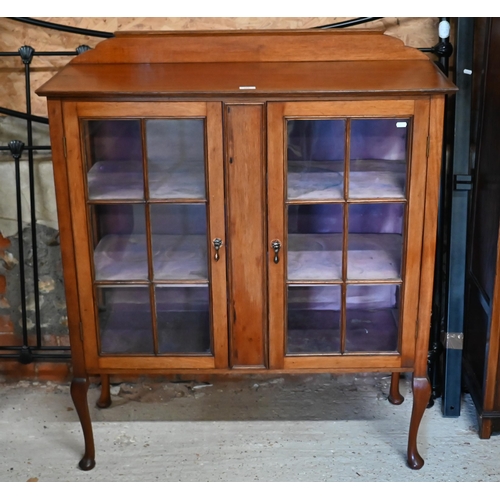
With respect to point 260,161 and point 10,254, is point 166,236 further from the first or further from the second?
point 10,254

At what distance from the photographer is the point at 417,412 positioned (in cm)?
221

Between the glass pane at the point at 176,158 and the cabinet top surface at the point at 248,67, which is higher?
the cabinet top surface at the point at 248,67

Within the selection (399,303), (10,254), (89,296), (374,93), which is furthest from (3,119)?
(399,303)

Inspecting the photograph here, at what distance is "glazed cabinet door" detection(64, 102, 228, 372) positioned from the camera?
196 cm

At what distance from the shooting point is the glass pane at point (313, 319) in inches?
83.8

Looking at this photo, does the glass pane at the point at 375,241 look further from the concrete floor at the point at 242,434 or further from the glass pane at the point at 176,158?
the concrete floor at the point at 242,434

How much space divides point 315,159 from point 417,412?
88 centimetres

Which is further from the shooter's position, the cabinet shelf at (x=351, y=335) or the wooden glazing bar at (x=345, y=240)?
the cabinet shelf at (x=351, y=335)

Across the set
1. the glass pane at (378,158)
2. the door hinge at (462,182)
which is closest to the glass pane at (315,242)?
the glass pane at (378,158)

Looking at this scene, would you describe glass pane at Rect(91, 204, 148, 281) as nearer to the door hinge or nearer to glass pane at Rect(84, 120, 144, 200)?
glass pane at Rect(84, 120, 144, 200)

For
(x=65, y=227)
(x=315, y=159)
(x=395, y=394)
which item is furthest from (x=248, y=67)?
(x=395, y=394)

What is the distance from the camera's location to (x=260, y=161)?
1962 mm

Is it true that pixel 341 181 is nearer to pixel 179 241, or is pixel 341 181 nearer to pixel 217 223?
pixel 217 223

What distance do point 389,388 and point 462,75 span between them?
1.21 metres
